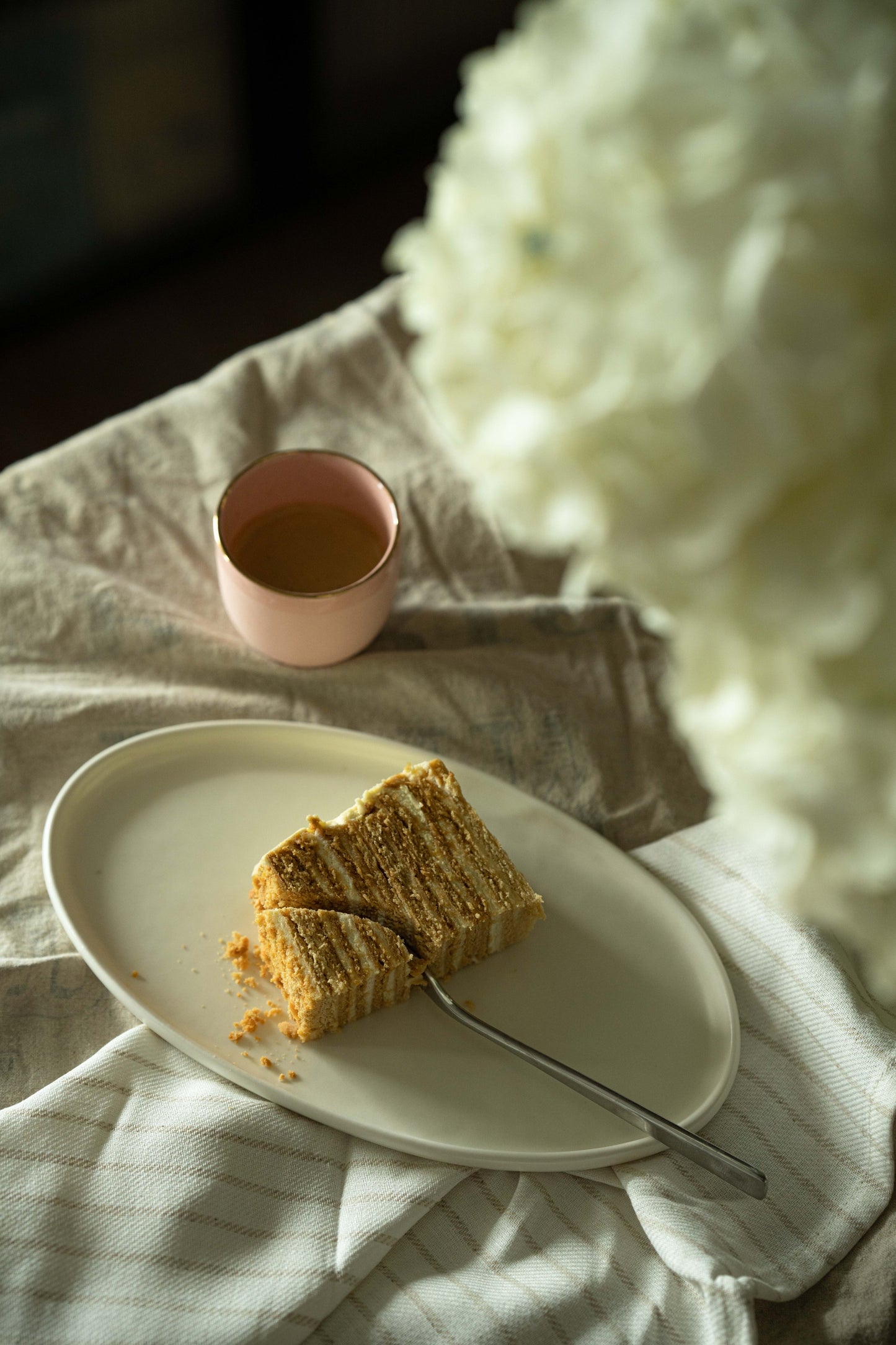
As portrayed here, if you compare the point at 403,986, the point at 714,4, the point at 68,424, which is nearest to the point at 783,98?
the point at 714,4

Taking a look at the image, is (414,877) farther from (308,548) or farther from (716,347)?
(716,347)

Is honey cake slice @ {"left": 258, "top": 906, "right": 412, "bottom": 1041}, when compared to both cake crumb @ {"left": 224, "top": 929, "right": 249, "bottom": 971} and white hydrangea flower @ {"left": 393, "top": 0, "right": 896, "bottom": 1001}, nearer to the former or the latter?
cake crumb @ {"left": 224, "top": 929, "right": 249, "bottom": 971}

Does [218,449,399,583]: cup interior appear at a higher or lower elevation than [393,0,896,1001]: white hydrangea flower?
lower

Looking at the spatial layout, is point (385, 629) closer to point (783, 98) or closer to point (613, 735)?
point (613, 735)

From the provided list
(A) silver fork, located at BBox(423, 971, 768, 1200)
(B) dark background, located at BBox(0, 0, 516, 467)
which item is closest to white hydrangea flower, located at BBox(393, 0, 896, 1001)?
(A) silver fork, located at BBox(423, 971, 768, 1200)

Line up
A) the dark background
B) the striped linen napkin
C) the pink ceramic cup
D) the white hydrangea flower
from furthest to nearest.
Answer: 1. the dark background
2. the pink ceramic cup
3. the striped linen napkin
4. the white hydrangea flower

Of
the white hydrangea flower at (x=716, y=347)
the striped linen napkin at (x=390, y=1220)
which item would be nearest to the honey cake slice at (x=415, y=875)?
the striped linen napkin at (x=390, y=1220)

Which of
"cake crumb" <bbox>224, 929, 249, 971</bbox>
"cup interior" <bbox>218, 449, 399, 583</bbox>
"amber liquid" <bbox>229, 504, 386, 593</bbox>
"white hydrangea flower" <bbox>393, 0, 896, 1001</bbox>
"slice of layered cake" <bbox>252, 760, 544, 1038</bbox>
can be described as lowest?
"cake crumb" <bbox>224, 929, 249, 971</bbox>
